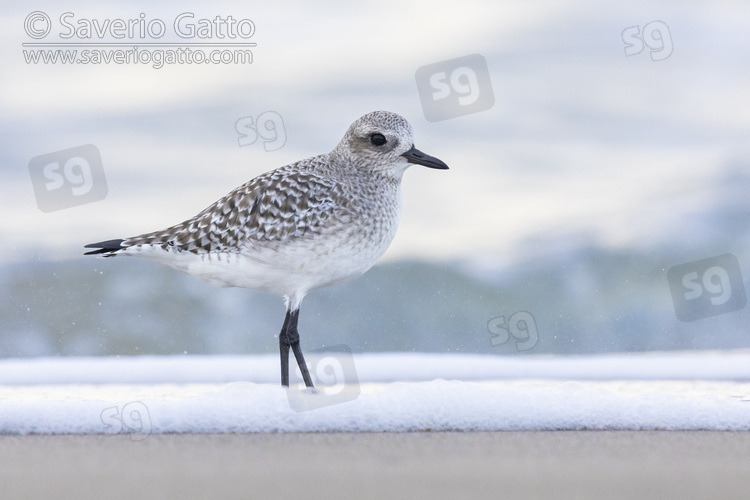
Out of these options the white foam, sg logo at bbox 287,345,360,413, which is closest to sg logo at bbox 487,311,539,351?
sg logo at bbox 287,345,360,413

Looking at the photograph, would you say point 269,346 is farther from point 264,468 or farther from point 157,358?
point 264,468

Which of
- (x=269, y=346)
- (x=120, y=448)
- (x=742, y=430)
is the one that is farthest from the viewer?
(x=269, y=346)

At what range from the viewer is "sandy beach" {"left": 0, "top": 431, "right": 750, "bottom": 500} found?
329 centimetres

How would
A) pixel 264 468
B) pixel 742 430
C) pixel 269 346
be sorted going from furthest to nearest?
pixel 269 346
pixel 742 430
pixel 264 468

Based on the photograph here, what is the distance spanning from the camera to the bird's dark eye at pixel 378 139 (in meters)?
4.81

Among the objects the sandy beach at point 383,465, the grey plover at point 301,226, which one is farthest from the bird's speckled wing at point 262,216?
the sandy beach at point 383,465

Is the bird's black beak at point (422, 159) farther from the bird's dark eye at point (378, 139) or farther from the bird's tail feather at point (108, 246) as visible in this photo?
the bird's tail feather at point (108, 246)

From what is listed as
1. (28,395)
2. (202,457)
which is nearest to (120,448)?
(202,457)

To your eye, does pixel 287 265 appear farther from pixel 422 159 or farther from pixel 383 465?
pixel 383 465

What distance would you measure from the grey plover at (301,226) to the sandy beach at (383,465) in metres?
0.86

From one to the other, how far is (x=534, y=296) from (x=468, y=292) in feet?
1.96

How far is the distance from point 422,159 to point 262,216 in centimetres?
87

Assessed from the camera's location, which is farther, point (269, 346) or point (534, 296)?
Result: point (534, 296)

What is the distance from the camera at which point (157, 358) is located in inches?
237
